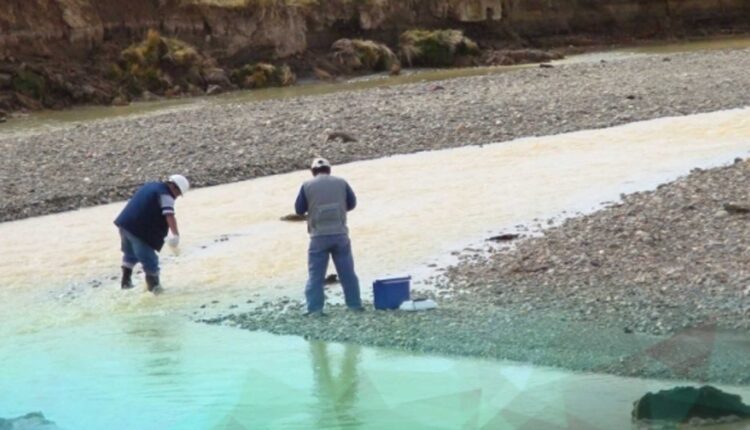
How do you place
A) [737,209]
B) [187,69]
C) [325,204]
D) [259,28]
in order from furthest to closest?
[259,28] → [187,69] → [737,209] → [325,204]

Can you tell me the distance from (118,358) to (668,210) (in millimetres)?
7135

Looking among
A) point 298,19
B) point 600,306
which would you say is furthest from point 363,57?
point 600,306

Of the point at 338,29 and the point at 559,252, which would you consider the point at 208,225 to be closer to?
the point at 559,252

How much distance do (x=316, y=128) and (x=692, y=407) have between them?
19.2 m

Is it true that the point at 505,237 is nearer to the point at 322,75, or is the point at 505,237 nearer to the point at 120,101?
the point at 120,101

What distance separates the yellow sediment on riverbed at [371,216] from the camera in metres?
15.4

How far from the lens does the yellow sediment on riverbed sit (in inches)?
607

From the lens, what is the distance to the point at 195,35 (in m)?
49.3

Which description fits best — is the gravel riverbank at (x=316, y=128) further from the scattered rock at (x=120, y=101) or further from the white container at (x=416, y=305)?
the white container at (x=416, y=305)

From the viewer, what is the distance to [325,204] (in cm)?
1277

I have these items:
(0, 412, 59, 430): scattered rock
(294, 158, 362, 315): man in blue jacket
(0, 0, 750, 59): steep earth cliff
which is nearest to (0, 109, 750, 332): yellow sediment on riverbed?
(294, 158, 362, 315): man in blue jacket

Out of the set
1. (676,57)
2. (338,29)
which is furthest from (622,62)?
(338,29)

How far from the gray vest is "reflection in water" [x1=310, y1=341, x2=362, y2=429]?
116 centimetres

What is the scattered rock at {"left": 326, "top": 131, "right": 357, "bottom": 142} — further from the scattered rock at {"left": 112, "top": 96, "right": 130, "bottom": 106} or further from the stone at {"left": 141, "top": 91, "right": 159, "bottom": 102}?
the stone at {"left": 141, "top": 91, "right": 159, "bottom": 102}
